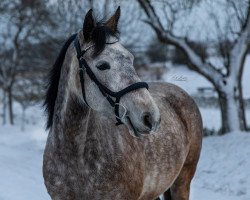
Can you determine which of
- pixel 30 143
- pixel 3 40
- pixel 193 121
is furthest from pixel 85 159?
pixel 3 40

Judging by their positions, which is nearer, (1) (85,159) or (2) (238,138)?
(1) (85,159)

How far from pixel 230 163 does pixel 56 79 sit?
684 centimetres

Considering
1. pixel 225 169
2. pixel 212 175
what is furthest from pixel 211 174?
pixel 225 169

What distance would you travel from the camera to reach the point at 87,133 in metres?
3.14

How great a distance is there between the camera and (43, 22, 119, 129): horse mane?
289 centimetres

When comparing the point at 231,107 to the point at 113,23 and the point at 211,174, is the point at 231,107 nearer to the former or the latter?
the point at 211,174

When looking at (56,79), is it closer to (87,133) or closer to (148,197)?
(87,133)

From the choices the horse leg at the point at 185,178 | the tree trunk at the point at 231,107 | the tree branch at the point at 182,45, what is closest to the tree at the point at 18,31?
the tree branch at the point at 182,45

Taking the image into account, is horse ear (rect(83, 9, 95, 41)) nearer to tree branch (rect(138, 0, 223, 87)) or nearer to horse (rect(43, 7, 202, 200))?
horse (rect(43, 7, 202, 200))

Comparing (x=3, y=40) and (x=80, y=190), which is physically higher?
(x=80, y=190)

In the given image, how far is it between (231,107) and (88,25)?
422 inches

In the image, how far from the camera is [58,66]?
3.28 m

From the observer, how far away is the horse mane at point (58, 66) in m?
2.89

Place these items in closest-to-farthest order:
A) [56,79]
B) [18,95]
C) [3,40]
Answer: [56,79] → [3,40] → [18,95]
